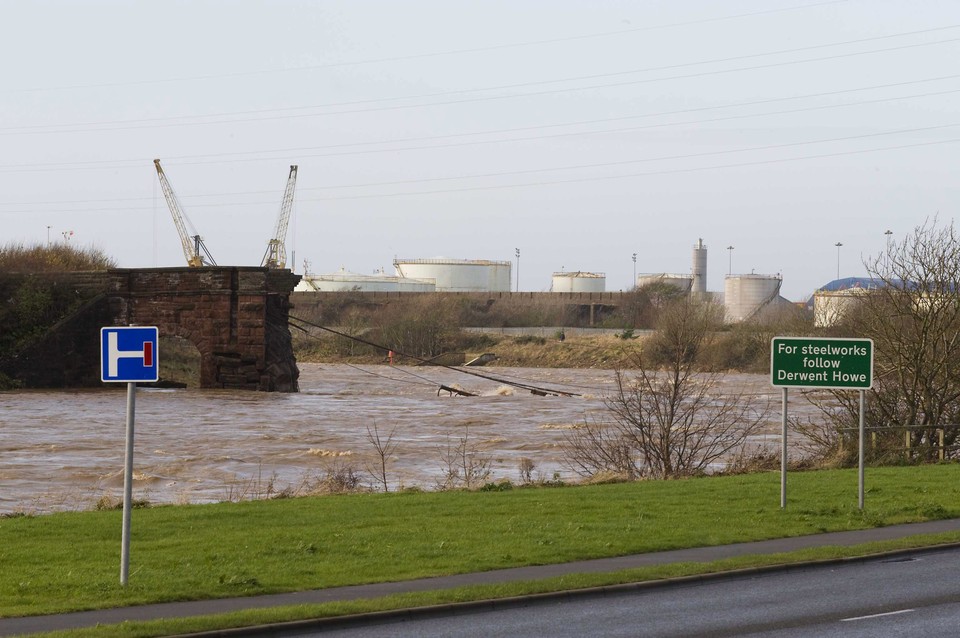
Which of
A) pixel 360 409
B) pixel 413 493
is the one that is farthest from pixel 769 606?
pixel 360 409

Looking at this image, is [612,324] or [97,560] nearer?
[97,560]

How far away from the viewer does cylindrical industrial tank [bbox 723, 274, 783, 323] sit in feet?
414

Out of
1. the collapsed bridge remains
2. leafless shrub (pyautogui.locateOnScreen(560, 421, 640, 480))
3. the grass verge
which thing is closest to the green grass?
the grass verge

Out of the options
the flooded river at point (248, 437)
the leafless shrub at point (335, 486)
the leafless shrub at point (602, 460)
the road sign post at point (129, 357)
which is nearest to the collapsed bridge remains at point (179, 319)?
the flooded river at point (248, 437)

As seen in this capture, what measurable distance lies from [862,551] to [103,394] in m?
41.3

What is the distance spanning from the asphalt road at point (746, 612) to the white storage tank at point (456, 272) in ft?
445

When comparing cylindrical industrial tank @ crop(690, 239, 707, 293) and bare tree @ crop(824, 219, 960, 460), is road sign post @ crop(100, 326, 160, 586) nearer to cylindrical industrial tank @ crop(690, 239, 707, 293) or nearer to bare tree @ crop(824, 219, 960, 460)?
bare tree @ crop(824, 219, 960, 460)

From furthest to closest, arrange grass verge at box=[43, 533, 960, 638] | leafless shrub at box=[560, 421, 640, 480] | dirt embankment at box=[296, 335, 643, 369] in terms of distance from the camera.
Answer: dirt embankment at box=[296, 335, 643, 369], leafless shrub at box=[560, 421, 640, 480], grass verge at box=[43, 533, 960, 638]

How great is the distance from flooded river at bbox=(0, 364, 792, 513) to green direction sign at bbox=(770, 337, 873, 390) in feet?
27.4

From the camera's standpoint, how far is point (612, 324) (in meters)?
113

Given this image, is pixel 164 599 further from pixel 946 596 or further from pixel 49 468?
pixel 49 468

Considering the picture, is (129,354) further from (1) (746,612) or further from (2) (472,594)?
(1) (746,612)

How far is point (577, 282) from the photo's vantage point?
6107 inches

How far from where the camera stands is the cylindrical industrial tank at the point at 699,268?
145625 mm
